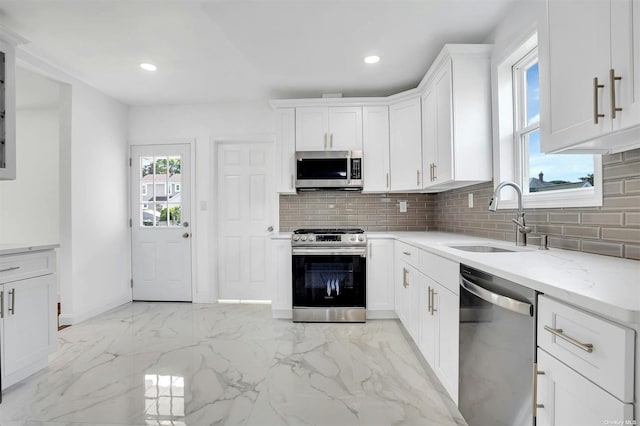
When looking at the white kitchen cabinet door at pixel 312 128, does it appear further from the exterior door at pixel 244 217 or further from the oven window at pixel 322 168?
the exterior door at pixel 244 217

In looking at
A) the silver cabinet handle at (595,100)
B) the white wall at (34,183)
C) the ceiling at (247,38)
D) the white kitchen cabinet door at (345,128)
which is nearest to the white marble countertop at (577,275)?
the silver cabinet handle at (595,100)

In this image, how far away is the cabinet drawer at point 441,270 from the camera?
162 centimetres

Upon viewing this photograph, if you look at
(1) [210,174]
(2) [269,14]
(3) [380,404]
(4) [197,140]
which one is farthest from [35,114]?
(3) [380,404]

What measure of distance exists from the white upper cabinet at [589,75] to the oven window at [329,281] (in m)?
2.12

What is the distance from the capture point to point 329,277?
318cm

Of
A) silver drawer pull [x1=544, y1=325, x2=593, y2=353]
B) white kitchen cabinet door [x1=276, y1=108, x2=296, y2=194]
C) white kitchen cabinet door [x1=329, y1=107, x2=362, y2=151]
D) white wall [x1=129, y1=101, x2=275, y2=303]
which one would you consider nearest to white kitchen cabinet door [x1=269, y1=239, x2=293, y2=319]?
white kitchen cabinet door [x1=276, y1=108, x2=296, y2=194]

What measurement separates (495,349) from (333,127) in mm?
2771

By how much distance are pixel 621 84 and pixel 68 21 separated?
10.6 feet

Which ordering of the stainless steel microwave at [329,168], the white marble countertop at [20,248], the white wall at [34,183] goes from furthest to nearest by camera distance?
the white wall at [34,183], the stainless steel microwave at [329,168], the white marble countertop at [20,248]

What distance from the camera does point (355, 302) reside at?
3.16 metres

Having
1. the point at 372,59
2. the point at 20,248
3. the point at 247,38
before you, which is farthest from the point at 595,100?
the point at 20,248

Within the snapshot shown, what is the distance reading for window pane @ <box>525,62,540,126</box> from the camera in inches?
79.5

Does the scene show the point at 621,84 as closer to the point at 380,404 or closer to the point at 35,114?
the point at 380,404

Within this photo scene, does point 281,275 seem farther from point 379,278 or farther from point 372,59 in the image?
point 372,59
